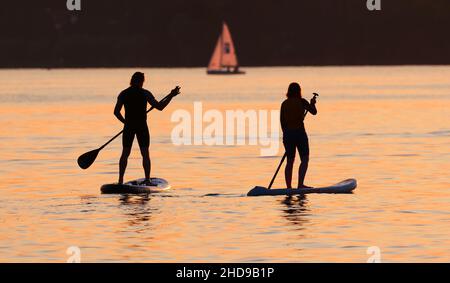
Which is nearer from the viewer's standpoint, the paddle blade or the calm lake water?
the calm lake water

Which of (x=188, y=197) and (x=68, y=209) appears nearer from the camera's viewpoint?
(x=68, y=209)

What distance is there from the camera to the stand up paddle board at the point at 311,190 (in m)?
28.9

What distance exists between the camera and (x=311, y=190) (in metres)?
29.1

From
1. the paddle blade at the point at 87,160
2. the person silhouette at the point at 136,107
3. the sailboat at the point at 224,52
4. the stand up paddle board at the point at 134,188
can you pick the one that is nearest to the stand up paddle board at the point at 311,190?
the stand up paddle board at the point at 134,188

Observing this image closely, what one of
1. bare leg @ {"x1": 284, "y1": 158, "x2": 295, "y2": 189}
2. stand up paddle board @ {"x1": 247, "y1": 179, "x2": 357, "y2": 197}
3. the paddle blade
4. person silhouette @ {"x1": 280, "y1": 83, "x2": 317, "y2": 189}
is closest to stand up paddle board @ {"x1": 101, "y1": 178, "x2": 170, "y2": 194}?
the paddle blade

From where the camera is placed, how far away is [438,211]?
26.5m

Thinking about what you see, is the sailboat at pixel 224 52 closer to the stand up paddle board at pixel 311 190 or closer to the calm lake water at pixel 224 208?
the calm lake water at pixel 224 208

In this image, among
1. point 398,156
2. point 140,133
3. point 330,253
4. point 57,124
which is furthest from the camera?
point 57,124

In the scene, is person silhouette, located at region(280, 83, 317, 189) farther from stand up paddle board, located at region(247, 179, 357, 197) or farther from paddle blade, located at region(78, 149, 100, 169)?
paddle blade, located at region(78, 149, 100, 169)

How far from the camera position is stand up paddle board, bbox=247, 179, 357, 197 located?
94.8ft

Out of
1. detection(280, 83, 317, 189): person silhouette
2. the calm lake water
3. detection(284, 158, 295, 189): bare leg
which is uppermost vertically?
detection(280, 83, 317, 189): person silhouette

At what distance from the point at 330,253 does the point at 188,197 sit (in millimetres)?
7716

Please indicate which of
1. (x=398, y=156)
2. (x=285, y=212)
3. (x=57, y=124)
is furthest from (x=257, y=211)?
(x=57, y=124)
